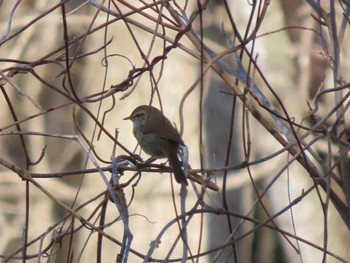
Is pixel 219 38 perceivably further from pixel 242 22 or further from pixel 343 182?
pixel 343 182

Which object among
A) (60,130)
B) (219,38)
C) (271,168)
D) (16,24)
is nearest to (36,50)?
(16,24)

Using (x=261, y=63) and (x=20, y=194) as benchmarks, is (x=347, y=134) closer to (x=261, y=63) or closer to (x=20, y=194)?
(x=261, y=63)

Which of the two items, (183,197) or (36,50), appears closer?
(183,197)

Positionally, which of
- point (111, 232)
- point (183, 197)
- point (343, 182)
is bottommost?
point (183, 197)

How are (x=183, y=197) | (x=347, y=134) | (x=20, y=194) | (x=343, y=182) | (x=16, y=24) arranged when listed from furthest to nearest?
(x=20, y=194) → (x=16, y=24) → (x=347, y=134) → (x=343, y=182) → (x=183, y=197)

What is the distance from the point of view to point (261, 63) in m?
8.36

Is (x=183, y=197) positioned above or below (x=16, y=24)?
below

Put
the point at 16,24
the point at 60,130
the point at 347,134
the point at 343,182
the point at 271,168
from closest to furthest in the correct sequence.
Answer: the point at 343,182, the point at 347,134, the point at 16,24, the point at 271,168, the point at 60,130

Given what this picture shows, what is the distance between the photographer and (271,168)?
8.17m

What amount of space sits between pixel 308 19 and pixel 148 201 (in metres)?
2.34

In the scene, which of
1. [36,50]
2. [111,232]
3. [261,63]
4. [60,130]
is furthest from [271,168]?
[60,130]

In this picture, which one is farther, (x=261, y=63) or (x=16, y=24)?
(x=261, y=63)

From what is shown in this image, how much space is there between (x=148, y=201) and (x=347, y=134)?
508 cm

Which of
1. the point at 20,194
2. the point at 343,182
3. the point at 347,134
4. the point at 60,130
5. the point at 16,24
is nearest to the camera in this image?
the point at 343,182
